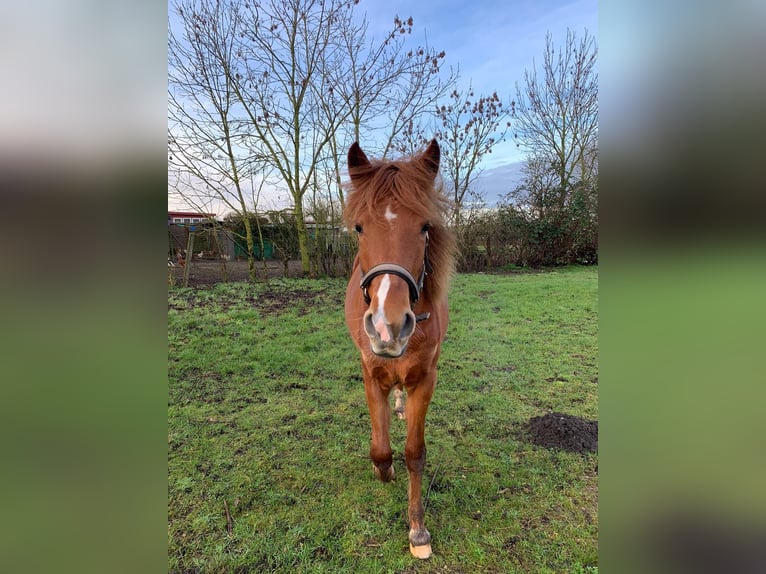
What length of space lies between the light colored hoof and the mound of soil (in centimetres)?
163

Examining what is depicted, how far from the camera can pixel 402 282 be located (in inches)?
62.6

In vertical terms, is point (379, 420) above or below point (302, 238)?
below

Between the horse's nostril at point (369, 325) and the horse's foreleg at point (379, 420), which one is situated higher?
the horse's nostril at point (369, 325)

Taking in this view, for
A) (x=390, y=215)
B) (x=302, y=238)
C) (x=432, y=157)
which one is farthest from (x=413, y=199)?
(x=302, y=238)

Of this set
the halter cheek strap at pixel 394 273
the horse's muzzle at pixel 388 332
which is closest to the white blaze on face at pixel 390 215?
the halter cheek strap at pixel 394 273

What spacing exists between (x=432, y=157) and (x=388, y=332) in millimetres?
1241

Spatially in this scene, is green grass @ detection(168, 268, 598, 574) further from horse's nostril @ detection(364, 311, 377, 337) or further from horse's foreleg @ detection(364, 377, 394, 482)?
horse's nostril @ detection(364, 311, 377, 337)

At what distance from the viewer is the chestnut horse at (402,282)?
1560 mm

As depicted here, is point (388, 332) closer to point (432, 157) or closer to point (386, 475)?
point (432, 157)

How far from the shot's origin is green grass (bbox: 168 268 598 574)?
2.07 metres

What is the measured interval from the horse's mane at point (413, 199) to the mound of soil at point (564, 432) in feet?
6.77

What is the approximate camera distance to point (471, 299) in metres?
8.75

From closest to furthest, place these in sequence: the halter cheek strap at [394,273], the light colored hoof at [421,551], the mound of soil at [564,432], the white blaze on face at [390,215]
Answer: the halter cheek strap at [394,273] → the white blaze on face at [390,215] → the light colored hoof at [421,551] → the mound of soil at [564,432]

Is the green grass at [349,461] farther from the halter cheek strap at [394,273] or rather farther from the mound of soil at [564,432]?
the halter cheek strap at [394,273]
